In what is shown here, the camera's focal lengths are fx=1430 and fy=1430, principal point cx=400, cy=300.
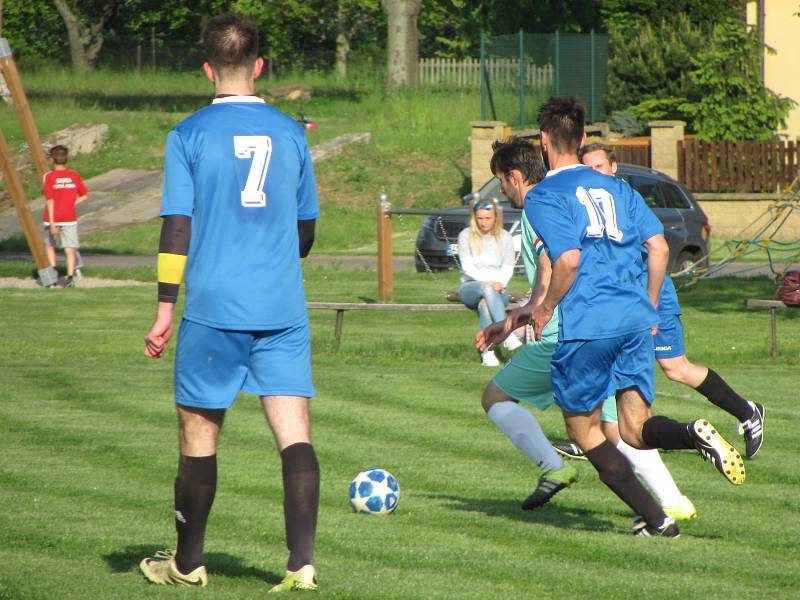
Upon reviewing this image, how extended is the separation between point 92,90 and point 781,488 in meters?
42.8

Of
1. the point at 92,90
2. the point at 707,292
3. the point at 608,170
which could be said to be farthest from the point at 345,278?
the point at 92,90

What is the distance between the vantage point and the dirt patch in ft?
68.6

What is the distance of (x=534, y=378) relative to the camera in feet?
23.8

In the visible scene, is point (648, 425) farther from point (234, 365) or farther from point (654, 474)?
point (234, 365)

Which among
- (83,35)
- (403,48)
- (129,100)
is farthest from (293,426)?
(83,35)

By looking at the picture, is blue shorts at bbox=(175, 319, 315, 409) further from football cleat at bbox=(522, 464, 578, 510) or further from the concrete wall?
the concrete wall

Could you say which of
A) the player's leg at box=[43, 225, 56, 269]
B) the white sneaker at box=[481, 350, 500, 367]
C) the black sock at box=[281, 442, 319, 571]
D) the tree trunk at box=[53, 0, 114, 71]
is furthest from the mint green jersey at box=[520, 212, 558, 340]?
the tree trunk at box=[53, 0, 114, 71]

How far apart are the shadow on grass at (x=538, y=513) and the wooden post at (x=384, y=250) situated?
33.9ft

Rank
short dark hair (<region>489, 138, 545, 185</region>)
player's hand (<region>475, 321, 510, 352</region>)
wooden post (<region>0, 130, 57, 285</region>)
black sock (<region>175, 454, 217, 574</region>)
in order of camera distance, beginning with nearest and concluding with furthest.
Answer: black sock (<region>175, 454, 217, 574</region>) < player's hand (<region>475, 321, 510, 352</region>) < short dark hair (<region>489, 138, 545, 185</region>) < wooden post (<region>0, 130, 57, 285</region>)

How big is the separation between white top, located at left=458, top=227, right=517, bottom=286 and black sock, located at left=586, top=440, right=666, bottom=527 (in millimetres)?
7842

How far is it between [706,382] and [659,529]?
2.24 meters

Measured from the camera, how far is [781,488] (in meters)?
8.10

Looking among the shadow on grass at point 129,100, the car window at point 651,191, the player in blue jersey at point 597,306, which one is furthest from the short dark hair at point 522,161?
the shadow on grass at point 129,100

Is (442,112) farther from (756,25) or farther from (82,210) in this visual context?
(82,210)
